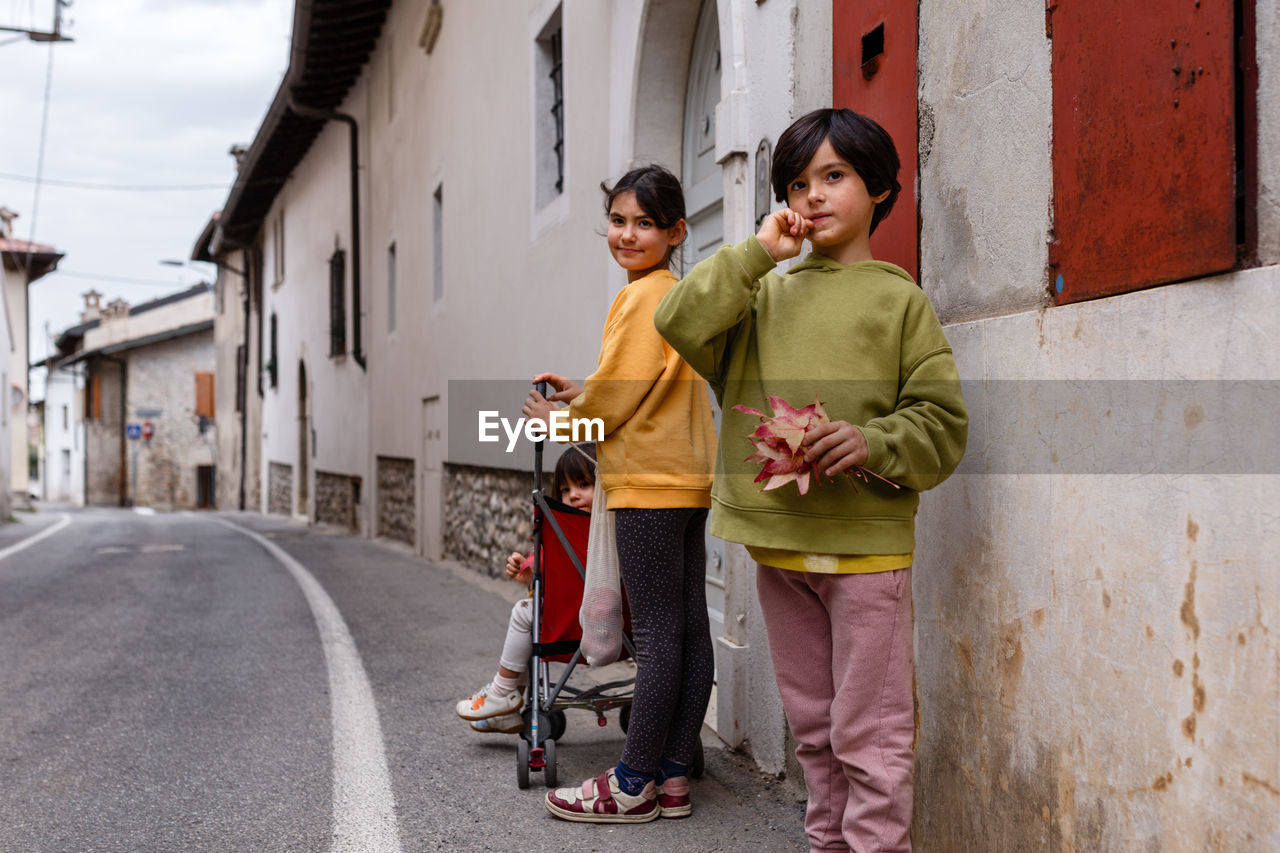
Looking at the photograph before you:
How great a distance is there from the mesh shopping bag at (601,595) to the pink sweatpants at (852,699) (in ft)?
2.71

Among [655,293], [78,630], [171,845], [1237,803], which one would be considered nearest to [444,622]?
[78,630]

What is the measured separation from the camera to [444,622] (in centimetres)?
662

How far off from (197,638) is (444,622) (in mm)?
1427

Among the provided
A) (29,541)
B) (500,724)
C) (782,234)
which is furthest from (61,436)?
(782,234)

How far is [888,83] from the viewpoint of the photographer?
9.16ft

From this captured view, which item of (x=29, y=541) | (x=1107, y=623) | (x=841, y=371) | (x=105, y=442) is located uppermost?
(x=841, y=371)

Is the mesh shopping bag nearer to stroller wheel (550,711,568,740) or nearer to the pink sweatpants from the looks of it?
stroller wheel (550,711,568,740)

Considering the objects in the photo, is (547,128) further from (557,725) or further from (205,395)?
(205,395)

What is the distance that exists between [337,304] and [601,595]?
51.0 feet

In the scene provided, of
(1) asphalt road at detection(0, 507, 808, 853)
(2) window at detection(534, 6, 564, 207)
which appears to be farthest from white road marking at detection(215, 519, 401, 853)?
(2) window at detection(534, 6, 564, 207)

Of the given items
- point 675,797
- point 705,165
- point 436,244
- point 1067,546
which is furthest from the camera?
point 436,244

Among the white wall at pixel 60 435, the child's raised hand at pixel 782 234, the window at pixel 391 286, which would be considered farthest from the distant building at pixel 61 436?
the child's raised hand at pixel 782 234

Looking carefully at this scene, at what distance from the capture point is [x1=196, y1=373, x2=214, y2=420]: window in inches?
1580

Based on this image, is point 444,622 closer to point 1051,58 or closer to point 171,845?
point 171,845
